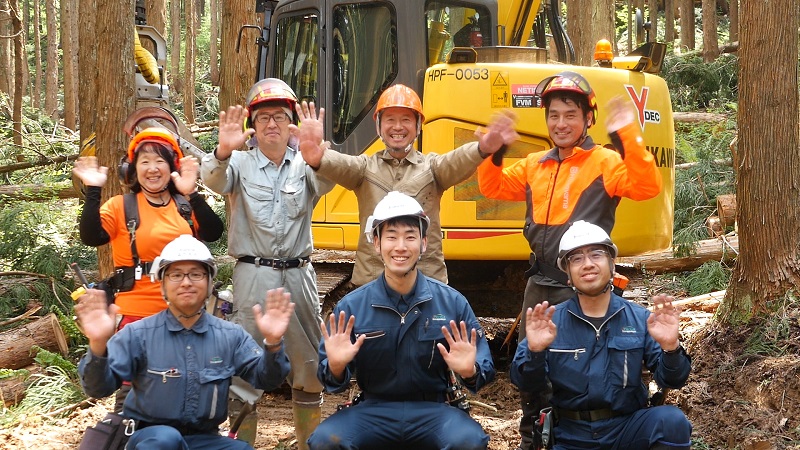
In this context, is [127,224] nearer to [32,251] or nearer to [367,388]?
[367,388]

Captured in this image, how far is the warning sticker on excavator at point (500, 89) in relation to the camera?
250 inches

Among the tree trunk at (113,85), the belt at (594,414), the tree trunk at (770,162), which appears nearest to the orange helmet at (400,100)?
the belt at (594,414)

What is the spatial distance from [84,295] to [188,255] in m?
0.47

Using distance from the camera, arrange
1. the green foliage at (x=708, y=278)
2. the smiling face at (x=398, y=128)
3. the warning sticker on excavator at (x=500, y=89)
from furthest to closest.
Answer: the green foliage at (x=708, y=278) → the warning sticker on excavator at (x=500, y=89) → the smiling face at (x=398, y=128)

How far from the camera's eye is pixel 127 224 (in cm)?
455

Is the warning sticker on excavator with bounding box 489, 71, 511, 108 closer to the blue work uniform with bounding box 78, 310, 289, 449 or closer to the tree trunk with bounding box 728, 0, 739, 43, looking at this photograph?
the blue work uniform with bounding box 78, 310, 289, 449

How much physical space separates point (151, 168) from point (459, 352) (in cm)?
183

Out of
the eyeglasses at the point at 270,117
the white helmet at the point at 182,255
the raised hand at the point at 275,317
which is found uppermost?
the eyeglasses at the point at 270,117

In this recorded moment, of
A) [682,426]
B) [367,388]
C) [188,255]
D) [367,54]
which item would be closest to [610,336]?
[682,426]

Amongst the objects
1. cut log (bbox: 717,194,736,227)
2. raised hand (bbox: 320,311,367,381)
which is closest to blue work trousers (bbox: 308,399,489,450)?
raised hand (bbox: 320,311,367,381)

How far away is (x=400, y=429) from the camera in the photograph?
160 inches

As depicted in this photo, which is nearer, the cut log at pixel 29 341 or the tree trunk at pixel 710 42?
the cut log at pixel 29 341

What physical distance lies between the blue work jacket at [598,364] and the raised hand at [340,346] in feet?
2.40

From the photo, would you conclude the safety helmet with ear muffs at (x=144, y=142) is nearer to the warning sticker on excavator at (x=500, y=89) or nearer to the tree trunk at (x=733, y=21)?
the warning sticker on excavator at (x=500, y=89)
